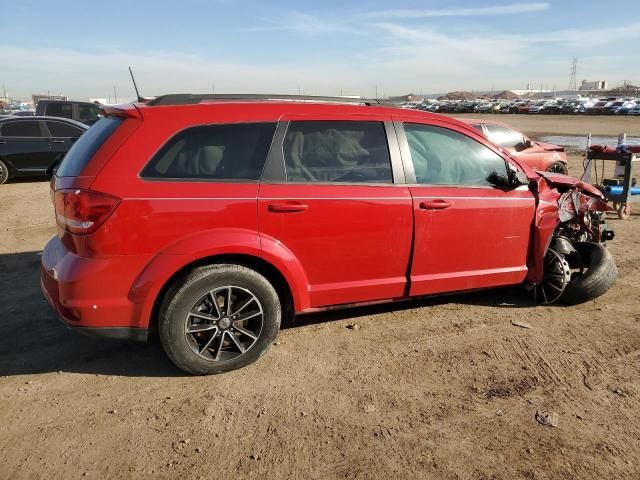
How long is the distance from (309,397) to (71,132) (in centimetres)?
1110

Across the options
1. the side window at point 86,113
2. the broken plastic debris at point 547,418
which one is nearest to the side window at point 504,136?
the broken plastic debris at point 547,418

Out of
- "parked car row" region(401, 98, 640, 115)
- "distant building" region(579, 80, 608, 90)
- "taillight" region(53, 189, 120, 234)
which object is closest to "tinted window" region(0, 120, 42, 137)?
"taillight" region(53, 189, 120, 234)

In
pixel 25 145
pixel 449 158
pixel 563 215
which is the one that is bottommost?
pixel 563 215

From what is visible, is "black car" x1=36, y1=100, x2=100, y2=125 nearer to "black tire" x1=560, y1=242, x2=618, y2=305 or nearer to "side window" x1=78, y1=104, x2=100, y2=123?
"side window" x1=78, y1=104, x2=100, y2=123

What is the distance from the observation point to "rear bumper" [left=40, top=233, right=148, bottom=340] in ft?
10.3

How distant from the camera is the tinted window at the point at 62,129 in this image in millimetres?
11930

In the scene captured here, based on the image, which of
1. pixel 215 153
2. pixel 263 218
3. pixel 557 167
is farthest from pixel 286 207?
pixel 557 167

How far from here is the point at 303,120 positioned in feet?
12.0

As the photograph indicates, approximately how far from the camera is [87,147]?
3.39 meters

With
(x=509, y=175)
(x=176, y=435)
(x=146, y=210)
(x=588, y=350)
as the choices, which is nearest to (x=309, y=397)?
(x=176, y=435)

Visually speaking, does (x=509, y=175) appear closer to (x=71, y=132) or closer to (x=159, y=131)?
(x=159, y=131)

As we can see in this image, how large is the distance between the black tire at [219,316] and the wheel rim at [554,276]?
253 cm

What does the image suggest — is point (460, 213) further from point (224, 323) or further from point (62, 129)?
point (62, 129)

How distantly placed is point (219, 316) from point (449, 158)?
218 cm
